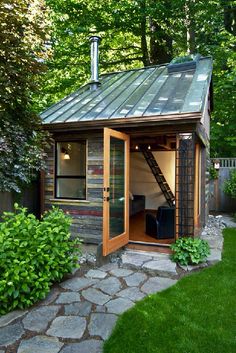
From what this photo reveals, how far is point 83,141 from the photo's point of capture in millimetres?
5637

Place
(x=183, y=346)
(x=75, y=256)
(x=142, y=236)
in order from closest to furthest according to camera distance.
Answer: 1. (x=183, y=346)
2. (x=75, y=256)
3. (x=142, y=236)

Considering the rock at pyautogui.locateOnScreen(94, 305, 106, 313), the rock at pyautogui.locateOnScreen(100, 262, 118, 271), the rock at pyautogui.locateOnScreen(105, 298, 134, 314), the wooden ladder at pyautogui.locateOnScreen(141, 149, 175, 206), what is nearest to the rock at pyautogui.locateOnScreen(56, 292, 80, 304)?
the rock at pyautogui.locateOnScreen(94, 305, 106, 313)

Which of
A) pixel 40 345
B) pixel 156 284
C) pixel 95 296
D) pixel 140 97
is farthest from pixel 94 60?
pixel 40 345

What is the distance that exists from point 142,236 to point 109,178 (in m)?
1.91

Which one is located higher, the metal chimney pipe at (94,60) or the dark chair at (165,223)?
the metal chimney pipe at (94,60)

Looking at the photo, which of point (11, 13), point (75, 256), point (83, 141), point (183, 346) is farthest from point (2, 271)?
point (11, 13)

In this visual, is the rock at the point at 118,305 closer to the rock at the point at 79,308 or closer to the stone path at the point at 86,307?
the stone path at the point at 86,307

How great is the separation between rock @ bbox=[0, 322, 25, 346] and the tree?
2292mm

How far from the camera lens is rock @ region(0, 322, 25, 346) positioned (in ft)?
8.99

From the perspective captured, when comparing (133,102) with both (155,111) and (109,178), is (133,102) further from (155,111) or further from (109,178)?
(109,178)

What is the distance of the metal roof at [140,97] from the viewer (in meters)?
5.06

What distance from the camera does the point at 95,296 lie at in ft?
12.1

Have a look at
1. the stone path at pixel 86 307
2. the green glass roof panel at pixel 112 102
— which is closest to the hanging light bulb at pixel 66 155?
the green glass roof panel at pixel 112 102

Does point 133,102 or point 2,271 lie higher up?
point 133,102
